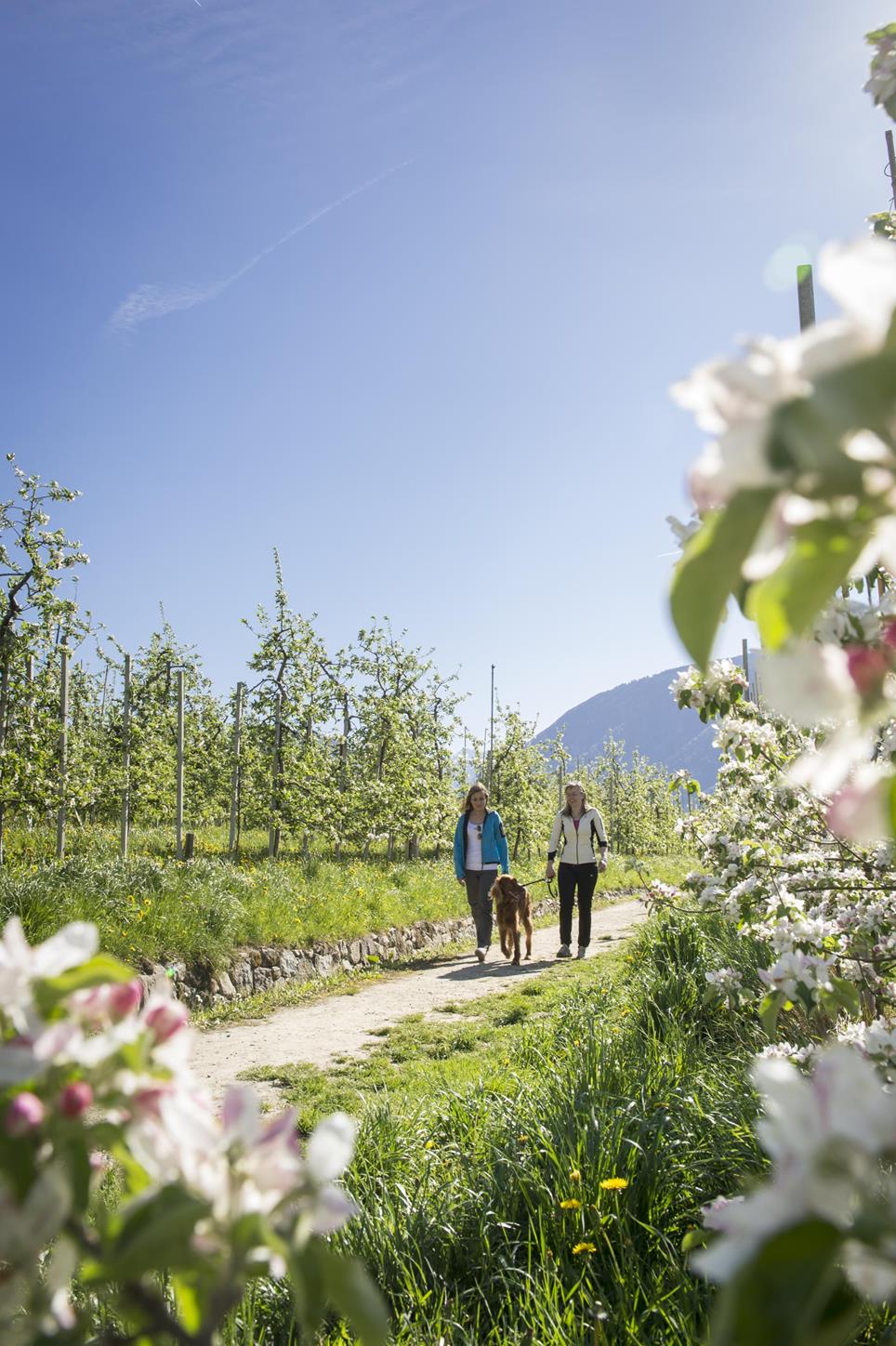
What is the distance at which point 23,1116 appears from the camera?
1.84 feet

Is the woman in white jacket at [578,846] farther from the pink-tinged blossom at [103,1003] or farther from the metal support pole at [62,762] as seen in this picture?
the pink-tinged blossom at [103,1003]

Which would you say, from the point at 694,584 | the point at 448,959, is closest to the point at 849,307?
the point at 694,584

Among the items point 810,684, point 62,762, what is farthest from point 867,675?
point 62,762

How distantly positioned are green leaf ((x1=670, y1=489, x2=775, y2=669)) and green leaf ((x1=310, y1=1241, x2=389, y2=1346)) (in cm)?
41

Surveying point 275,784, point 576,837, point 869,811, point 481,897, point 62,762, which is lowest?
point 481,897

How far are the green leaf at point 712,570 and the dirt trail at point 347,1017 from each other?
4.99 m

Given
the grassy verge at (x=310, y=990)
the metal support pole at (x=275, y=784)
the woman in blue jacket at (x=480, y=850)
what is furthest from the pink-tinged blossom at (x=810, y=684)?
the metal support pole at (x=275, y=784)

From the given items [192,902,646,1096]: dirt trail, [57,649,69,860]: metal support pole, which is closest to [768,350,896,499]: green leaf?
[192,902,646,1096]: dirt trail

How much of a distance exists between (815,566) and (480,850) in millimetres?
8609

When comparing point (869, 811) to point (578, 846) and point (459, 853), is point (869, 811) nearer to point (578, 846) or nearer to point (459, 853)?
point (578, 846)

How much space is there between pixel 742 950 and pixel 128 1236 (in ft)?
18.3

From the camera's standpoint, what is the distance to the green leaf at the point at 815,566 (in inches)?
19.0

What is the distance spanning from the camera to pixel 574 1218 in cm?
254

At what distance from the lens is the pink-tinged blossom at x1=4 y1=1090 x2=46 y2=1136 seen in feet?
1.83
